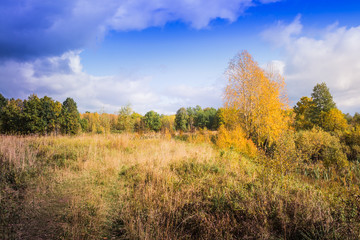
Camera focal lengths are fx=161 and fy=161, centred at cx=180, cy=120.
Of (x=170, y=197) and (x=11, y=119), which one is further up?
(x=11, y=119)

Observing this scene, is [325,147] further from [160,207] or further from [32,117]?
[32,117]

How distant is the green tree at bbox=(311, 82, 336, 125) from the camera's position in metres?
32.7

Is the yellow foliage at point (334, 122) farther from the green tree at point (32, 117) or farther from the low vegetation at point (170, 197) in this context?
the green tree at point (32, 117)

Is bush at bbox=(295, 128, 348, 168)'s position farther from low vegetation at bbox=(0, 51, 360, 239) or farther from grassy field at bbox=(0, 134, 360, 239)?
grassy field at bbox=(0, 134, 360, 239)

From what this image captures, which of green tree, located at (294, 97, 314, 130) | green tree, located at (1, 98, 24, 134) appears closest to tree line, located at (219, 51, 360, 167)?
green tree, located at (294, 97, 314, 130)

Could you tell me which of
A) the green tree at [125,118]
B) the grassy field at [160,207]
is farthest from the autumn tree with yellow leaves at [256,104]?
the green tree at [125,118]

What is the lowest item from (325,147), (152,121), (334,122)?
(325,147)

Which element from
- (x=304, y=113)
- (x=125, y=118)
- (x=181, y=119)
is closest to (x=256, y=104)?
(x=125, y=118)

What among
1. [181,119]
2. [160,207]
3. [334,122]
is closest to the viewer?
[160,207]

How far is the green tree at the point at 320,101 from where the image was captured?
1288 inches

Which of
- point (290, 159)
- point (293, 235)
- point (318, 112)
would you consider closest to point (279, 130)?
point (290, 159)

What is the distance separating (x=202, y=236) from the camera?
146 inches

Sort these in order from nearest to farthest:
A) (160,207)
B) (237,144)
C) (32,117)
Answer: (160,207)
(237,144)
(32,117)

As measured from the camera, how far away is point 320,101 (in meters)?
34.0
